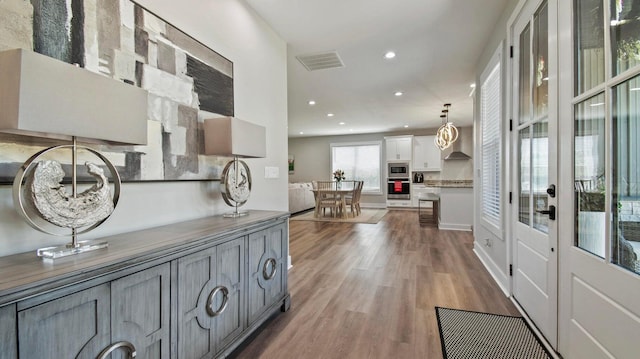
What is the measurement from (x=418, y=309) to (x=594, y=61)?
76.9 inches

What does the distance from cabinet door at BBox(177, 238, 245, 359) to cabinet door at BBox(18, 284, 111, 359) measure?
337 mm

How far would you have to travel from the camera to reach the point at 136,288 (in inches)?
45.0

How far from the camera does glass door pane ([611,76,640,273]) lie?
1117 mm

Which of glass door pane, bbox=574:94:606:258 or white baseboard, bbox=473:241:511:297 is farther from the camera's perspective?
white baseboard, bbox=473:241:511:297

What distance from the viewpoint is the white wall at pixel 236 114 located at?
132 centimetres

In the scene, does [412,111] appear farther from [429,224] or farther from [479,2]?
[479,2]

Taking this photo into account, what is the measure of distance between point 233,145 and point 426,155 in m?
8.63

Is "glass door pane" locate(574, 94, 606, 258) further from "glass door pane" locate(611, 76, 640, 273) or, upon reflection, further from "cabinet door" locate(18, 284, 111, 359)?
"cabinet door" locate(18, 284, 111, 359)

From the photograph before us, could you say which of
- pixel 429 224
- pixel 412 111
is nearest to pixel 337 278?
pixel 429 224

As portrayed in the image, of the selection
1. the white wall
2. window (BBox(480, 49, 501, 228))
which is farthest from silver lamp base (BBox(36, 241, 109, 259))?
window (BBox(480, 49, 501, 228))

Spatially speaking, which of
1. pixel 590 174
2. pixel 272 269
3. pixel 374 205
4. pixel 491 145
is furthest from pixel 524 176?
pixel 374 205

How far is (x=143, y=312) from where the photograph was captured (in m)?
1.17

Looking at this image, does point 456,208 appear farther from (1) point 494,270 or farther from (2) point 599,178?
(2) point 599,178

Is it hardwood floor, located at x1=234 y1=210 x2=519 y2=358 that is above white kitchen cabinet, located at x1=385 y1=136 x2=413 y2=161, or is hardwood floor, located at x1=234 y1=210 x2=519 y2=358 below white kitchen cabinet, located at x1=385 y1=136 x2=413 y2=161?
below
